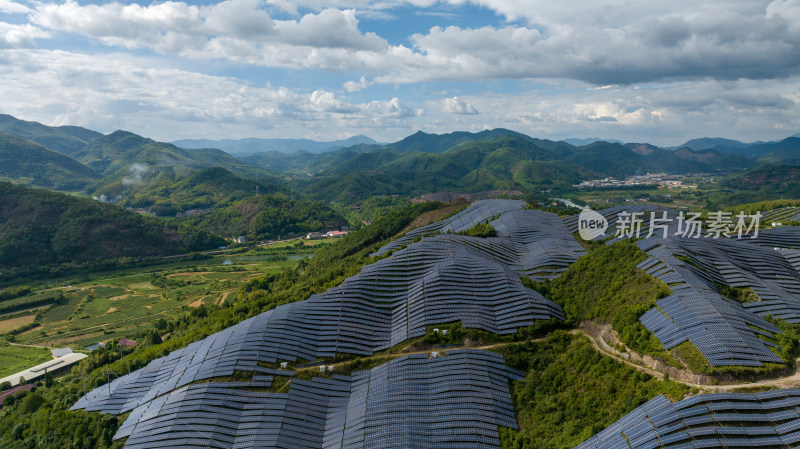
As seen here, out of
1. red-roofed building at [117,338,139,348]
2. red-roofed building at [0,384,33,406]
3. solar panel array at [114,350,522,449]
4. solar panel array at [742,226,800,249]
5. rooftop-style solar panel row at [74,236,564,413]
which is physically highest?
solar panel array at [742,226,800,249]

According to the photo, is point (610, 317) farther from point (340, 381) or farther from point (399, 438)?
point (340, 381)

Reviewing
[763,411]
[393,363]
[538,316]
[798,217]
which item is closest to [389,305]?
[393,363]

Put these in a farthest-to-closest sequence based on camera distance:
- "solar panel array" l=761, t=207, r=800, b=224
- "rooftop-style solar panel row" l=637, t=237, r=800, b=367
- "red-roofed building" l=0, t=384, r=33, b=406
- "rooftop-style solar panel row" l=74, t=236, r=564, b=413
Answer: 1. "solar panel array" l=761, t=207, r=800, b=224
2. "red-roofed building" l=0, t=384, r=33, b=406
3. "rooftop-style solar panel row" l=74, t=236, r=564, b=413
4. "rooftop-style solar panel row" l=637, t=237, r=800, b=367

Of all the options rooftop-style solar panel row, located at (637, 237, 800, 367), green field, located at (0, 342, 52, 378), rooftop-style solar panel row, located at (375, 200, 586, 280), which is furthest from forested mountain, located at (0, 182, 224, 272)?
rooftop-style solar panel row, located at (637, 237, 800, 367)

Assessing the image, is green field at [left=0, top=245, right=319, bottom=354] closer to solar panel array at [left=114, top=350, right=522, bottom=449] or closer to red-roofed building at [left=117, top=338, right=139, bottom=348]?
red-roofed building at [left=117, top=338, right=139, bottom=348]

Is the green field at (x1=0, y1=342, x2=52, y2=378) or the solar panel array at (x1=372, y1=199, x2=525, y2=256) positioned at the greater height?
the solar panel array at (x1=372, y1=199, x2=525, y2=256)

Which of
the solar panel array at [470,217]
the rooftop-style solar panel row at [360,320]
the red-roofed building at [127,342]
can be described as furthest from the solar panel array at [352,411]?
the solar panel array at [470,217]

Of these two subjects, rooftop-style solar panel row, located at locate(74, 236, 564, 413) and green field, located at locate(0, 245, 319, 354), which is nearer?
rooftop-style solar panel row, located at locate(74, 236, 564, 413)
